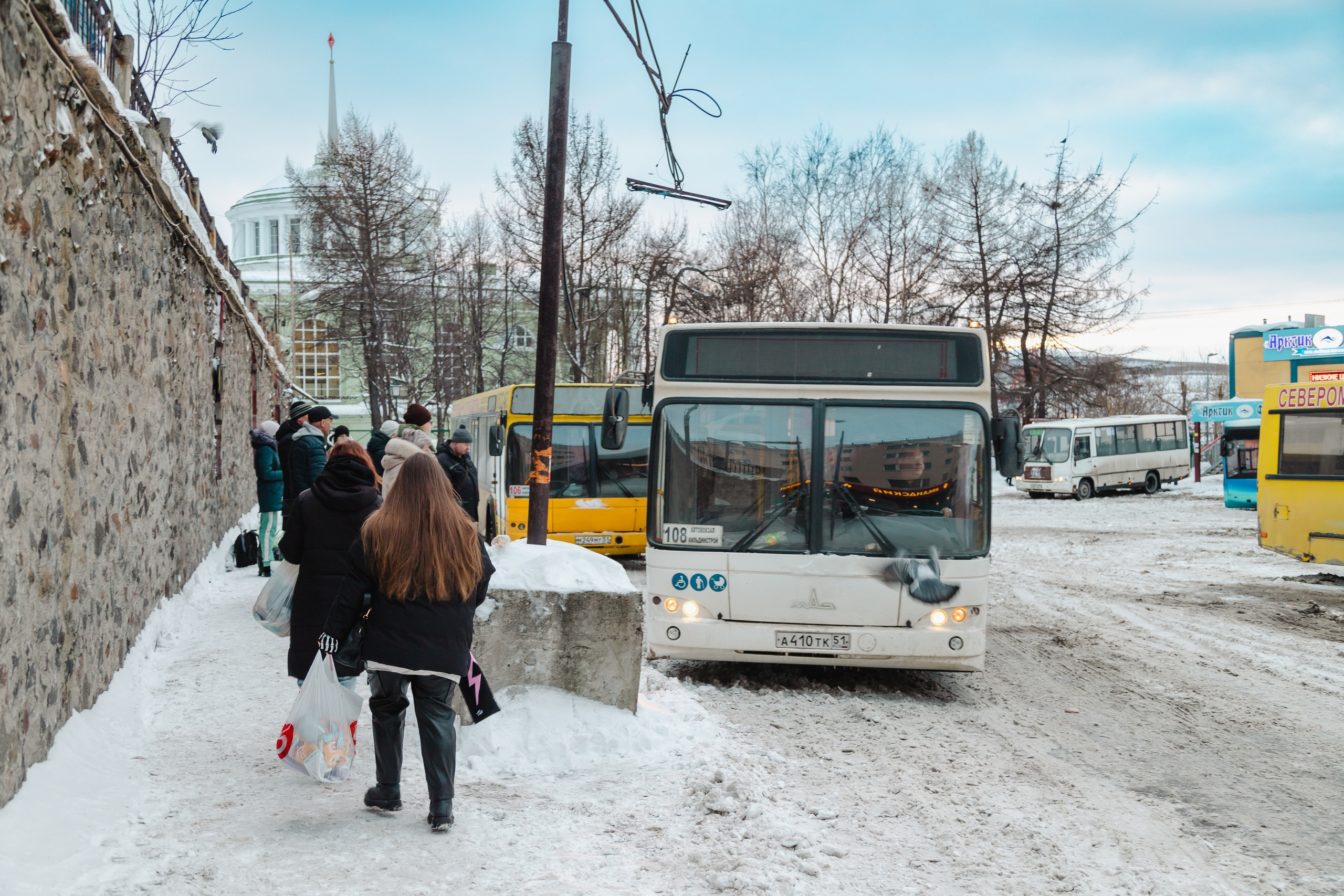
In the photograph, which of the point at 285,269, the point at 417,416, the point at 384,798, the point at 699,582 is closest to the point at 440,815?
the point at 384,798

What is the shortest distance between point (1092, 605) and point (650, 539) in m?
7.43

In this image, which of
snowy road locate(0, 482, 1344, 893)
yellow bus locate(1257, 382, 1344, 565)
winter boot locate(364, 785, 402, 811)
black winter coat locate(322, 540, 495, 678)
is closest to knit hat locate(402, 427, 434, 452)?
snowy road locate(0, 482, 1344, 893)

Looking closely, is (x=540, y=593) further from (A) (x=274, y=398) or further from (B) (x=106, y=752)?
(A) (x=274, y=398)

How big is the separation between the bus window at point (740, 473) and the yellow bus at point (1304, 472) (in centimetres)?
1010

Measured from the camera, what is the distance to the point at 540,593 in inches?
235

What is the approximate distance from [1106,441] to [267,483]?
3311cm

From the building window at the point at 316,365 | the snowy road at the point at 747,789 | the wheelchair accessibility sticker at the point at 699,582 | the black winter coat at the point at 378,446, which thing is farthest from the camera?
the building window at the point at 316,365

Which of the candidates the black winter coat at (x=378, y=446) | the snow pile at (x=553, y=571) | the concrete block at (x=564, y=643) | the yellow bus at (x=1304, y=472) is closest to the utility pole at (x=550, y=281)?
the snow pile at (x=553, y=571)

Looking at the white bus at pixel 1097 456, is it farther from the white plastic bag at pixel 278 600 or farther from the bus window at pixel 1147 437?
the white plastic bag at pixel 278 600

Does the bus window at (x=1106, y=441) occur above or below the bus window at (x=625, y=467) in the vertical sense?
above

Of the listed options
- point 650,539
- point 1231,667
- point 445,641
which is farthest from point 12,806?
point 1231,667

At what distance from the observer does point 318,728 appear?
14.7 feet

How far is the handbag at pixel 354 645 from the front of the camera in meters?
4.45

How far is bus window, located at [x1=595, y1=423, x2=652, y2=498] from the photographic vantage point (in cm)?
1498
